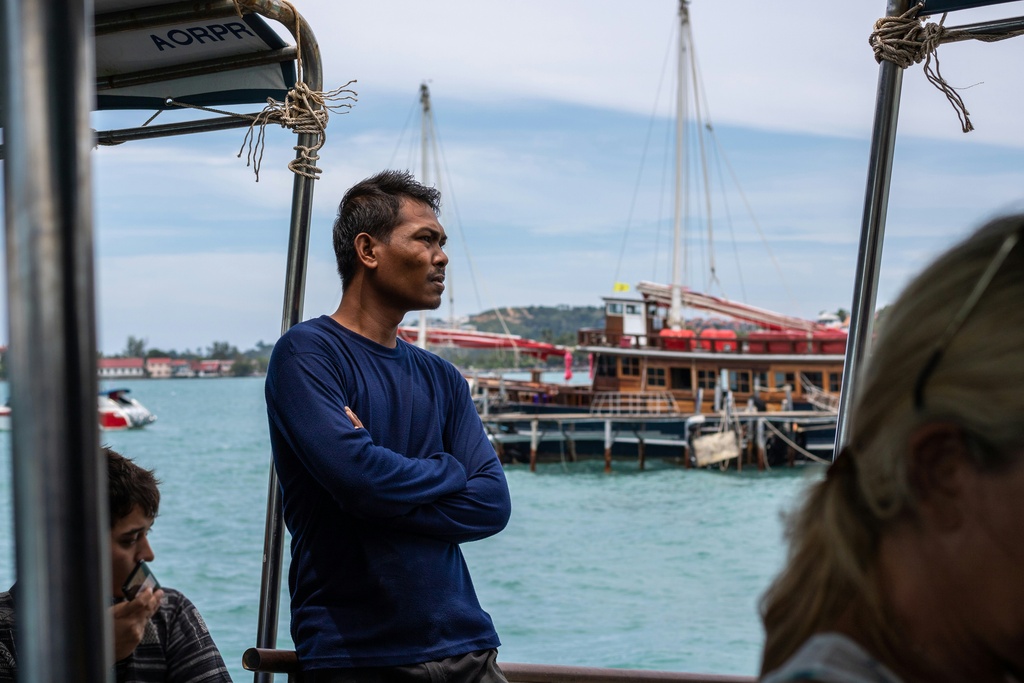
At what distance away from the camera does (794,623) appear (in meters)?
0.70

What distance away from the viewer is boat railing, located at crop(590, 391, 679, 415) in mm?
27891

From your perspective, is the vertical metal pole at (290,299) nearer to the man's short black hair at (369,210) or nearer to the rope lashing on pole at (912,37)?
the man's short black hair at (369,210)

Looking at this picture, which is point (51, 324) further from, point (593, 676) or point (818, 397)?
point (818, 397)

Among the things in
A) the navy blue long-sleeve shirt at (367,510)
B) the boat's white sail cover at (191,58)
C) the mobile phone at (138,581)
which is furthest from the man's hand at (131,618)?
the boat's white sail cover at (191,58)

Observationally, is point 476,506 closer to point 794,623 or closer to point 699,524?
point 794,623

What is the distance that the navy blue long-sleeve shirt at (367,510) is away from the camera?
1776 millimetres

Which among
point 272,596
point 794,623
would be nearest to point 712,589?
point 272,596

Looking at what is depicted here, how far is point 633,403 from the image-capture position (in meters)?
28.1

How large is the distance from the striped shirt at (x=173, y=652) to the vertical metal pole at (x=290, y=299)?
47 cm

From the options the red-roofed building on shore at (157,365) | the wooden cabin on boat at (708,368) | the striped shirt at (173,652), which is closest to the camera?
the striped shirt at (173,652)

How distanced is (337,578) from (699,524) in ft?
86.7

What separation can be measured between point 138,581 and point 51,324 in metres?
1.25

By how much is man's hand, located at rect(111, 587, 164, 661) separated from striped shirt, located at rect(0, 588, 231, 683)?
11 centimetres

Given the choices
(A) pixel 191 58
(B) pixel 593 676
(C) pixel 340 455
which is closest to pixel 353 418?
(C) pixel 340 455
